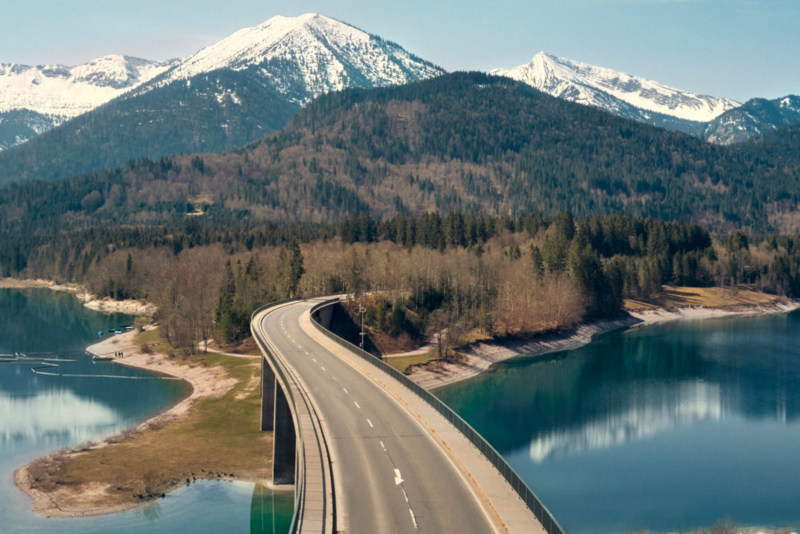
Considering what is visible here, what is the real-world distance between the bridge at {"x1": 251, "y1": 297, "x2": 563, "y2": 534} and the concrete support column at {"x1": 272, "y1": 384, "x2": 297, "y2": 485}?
9cm

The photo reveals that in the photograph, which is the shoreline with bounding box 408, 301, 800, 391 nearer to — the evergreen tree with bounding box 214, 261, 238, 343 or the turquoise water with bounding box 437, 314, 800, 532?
the turquoise water with bounding box 437, 314, 800, 532

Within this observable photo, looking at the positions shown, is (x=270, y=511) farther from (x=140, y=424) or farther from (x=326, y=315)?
(x=326, y=315)

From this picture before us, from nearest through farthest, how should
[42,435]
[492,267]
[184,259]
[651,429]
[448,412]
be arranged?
[448,412], [42,435], [651,429], [492,267], [184,259]

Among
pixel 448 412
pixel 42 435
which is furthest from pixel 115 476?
pixel 448 412

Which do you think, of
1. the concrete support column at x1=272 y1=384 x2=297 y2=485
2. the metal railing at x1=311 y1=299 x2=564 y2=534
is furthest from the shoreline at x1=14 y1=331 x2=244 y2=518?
the metal railing at x1=311 y1=299 x2=564 y2=534

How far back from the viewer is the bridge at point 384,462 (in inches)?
1362

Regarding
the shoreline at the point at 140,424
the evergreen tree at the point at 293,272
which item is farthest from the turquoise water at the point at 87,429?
the evergreen tree at the point at 293,272

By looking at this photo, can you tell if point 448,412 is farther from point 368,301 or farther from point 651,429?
point 368,301

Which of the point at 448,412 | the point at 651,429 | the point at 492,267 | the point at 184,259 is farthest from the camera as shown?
the point at 184,259

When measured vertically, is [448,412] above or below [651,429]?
above

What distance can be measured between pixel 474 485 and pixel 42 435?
60.1 metres

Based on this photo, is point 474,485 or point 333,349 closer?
point 474,485

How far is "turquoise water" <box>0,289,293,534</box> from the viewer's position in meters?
57.8

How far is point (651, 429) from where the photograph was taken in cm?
8712
